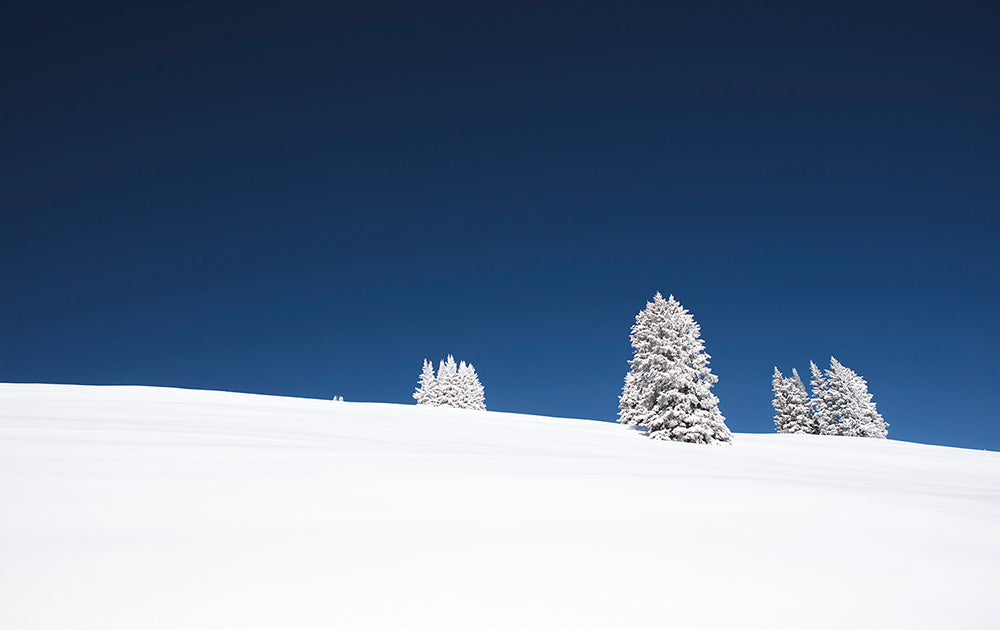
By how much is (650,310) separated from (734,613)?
78.6 ft

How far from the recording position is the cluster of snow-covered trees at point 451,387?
175 ft

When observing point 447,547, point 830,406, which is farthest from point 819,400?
point 447,547

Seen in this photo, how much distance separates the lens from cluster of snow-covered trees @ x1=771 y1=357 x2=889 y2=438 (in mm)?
44438

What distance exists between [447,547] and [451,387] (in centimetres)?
5112

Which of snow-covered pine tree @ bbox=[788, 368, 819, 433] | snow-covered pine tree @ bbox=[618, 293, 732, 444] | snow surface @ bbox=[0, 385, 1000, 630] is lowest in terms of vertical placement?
snow surface @ bbox=[0, 385, 1000, 630]

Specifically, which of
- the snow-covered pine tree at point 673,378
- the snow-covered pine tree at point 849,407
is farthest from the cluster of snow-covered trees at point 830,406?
the snow-covered pine tree at point 673,378

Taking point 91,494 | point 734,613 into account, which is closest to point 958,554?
point 734,613

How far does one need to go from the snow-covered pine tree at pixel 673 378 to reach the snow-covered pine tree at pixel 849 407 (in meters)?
29.3

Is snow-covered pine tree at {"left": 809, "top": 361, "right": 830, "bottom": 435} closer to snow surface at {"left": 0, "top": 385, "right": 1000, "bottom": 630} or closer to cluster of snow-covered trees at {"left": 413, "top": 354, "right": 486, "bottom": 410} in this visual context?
cluster of snow-covered trees at {"left": 413, "top": 354, "right": 486, "bottom": 410}

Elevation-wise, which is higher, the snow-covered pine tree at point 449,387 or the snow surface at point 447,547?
the snow-covered pine tree at point 449,387

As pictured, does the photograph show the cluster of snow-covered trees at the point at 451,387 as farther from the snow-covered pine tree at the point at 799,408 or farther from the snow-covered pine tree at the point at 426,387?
the snow-covered pine tree at the point at 799,408

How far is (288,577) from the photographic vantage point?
306 cm

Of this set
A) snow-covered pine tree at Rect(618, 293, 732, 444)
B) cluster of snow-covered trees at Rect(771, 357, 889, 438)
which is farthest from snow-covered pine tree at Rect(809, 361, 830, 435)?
snow-covered pine tree at Rect(618, 293, 732, 444)

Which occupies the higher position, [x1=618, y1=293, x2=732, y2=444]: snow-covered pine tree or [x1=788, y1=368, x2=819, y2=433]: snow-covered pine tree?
[x1=788, y1=368, x2=819, y2=433]: snow-covered pine tree
